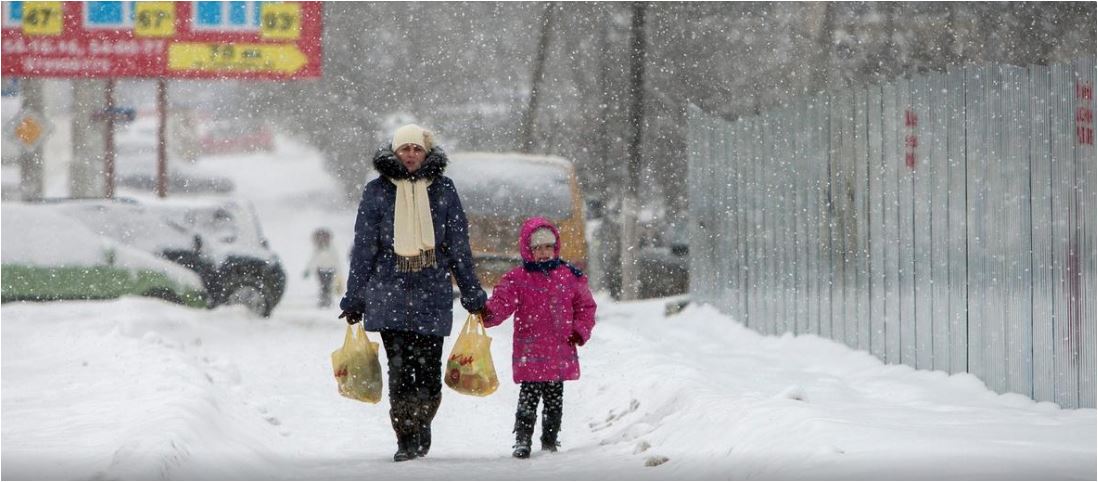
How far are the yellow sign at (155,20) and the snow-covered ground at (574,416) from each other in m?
12.2

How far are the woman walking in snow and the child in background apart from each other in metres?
15.4

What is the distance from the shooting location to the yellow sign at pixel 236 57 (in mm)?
27469

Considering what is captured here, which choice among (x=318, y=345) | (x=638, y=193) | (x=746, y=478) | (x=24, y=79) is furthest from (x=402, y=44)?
(x=746, y=478)

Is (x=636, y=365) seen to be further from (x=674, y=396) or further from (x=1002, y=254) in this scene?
(x=1002, y=254)

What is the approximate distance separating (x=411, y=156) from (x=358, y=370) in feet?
3.43

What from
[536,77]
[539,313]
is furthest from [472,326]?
[536,77]

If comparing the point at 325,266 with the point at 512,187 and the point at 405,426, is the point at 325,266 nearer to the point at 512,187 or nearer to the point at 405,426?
the point at 512,187

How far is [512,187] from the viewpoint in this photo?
18.0m

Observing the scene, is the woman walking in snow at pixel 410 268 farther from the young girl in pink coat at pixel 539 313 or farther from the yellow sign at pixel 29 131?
the yellow sign at pixel 29 131

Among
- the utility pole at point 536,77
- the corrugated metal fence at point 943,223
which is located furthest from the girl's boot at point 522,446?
the utility pole at point 536,77

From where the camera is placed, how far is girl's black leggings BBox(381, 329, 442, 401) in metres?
7.48

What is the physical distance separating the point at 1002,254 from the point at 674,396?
1.82m

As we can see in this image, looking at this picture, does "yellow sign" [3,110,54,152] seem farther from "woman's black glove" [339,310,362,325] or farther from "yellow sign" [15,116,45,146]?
"woman's black glove" [339,310,362,325]

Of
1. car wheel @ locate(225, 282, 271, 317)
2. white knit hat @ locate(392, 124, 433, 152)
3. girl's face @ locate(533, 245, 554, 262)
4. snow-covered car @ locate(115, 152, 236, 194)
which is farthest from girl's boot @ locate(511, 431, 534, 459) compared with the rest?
snow-covered car @ locate(115, 152, 236, 194)
